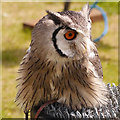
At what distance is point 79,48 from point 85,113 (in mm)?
374

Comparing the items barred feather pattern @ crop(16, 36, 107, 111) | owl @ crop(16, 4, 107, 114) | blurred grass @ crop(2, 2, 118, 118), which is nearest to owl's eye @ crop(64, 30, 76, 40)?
owl @ crop(16, 4, 107, 114)

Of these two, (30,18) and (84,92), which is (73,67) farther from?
(30,18)

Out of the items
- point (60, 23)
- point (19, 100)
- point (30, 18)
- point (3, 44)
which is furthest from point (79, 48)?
point (30, 18)

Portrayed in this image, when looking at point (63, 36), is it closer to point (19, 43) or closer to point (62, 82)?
point (62, 82)

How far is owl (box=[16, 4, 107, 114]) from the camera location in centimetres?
145

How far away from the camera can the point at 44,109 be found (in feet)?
4.61

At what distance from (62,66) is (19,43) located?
3709mm

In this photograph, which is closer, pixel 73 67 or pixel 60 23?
pixel 60 23

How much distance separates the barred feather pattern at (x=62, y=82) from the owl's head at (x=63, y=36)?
63 mm

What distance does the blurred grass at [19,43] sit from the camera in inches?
144

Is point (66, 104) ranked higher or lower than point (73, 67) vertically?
lower

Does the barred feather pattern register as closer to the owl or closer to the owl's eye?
the owl

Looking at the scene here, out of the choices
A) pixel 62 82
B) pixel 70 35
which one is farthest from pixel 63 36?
pixel 62 82

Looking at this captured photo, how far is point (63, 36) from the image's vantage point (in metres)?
1.46
